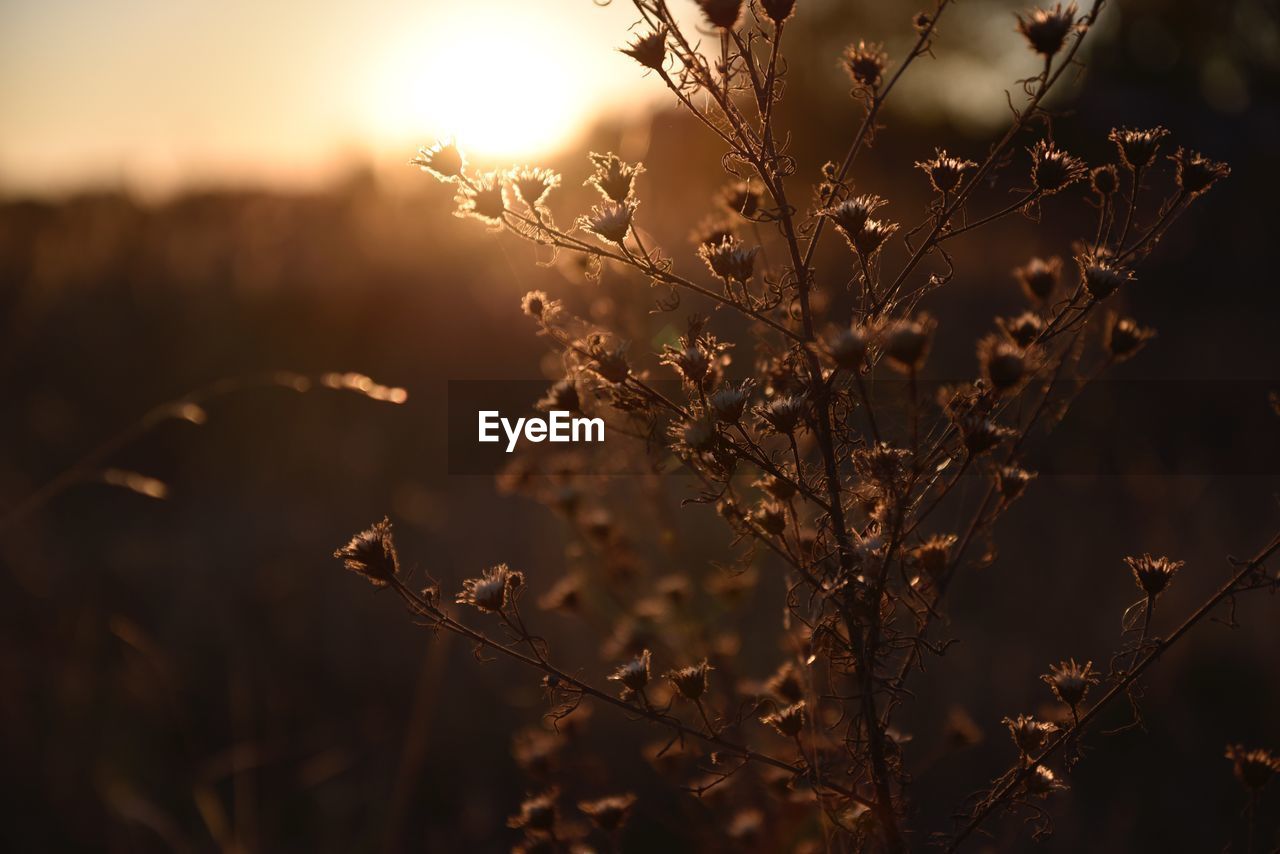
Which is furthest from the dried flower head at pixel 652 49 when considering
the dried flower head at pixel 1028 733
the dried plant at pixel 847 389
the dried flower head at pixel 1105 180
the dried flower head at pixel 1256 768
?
the dried flower head at pixel 1256 768

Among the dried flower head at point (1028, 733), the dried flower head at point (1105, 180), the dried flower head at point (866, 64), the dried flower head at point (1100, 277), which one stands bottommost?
the dried flower head at point (1028, 733)

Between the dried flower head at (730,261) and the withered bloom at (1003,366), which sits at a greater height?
the dried flower head at (730,261)

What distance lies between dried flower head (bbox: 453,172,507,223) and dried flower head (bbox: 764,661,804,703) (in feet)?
3.05

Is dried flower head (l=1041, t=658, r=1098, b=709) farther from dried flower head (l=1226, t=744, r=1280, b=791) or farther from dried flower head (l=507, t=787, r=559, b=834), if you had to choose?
dried flower head (l=507, t=787, r=559, b=834)

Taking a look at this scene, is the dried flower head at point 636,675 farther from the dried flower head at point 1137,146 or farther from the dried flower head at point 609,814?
the dried flower head at point 1137,146

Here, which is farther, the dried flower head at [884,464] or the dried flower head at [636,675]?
the dried flower head at [636,675]

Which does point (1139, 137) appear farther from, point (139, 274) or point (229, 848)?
point (139, 274)

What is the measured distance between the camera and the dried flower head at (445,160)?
59.6 inches

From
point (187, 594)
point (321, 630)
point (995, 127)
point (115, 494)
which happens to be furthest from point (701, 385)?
point (995, 127)

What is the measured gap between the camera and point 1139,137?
5.01 ft

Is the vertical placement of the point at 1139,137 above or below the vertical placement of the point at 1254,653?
above

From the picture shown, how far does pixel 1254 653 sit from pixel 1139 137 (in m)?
3.33

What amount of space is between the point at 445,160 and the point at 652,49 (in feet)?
1.16

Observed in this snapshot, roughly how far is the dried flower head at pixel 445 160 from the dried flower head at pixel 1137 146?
1.00 m
